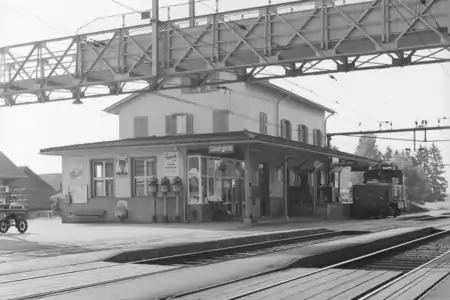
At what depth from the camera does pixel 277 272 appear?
41.3 ft

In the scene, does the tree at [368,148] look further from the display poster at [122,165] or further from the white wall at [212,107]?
the display poster at [122,165]

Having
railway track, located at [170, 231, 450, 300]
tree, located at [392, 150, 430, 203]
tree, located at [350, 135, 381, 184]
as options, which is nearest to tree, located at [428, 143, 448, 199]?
tree, located at [350, 135, 381, 184]

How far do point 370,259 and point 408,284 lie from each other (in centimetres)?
509

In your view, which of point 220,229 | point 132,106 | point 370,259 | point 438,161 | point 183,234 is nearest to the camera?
point 370,259

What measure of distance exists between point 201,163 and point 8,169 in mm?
38897

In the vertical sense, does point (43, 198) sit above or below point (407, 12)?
below

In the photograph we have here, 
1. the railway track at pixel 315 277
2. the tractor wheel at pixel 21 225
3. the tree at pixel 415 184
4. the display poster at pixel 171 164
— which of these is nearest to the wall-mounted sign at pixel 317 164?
the display poster at pixel 171 164

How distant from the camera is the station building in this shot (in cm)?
3089

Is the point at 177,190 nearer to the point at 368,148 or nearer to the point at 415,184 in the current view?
the point at 415,184

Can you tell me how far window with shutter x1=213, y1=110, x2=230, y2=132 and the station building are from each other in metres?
0.06

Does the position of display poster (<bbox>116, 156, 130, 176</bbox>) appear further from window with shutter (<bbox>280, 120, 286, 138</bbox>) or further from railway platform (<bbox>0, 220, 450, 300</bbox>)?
railway platform (<bbox>0, 220, 450, 300</bbox>)

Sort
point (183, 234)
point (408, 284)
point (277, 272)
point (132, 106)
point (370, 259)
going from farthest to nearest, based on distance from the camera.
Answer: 1. point (132, 106)
2. point (183, 234)
3. point (370, 259)
4. point (277, 272)
5. point (408, 284)

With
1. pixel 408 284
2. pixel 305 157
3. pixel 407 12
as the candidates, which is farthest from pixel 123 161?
pixel 408 284

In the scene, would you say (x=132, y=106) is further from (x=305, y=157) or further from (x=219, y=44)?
(x=219, y=44)
